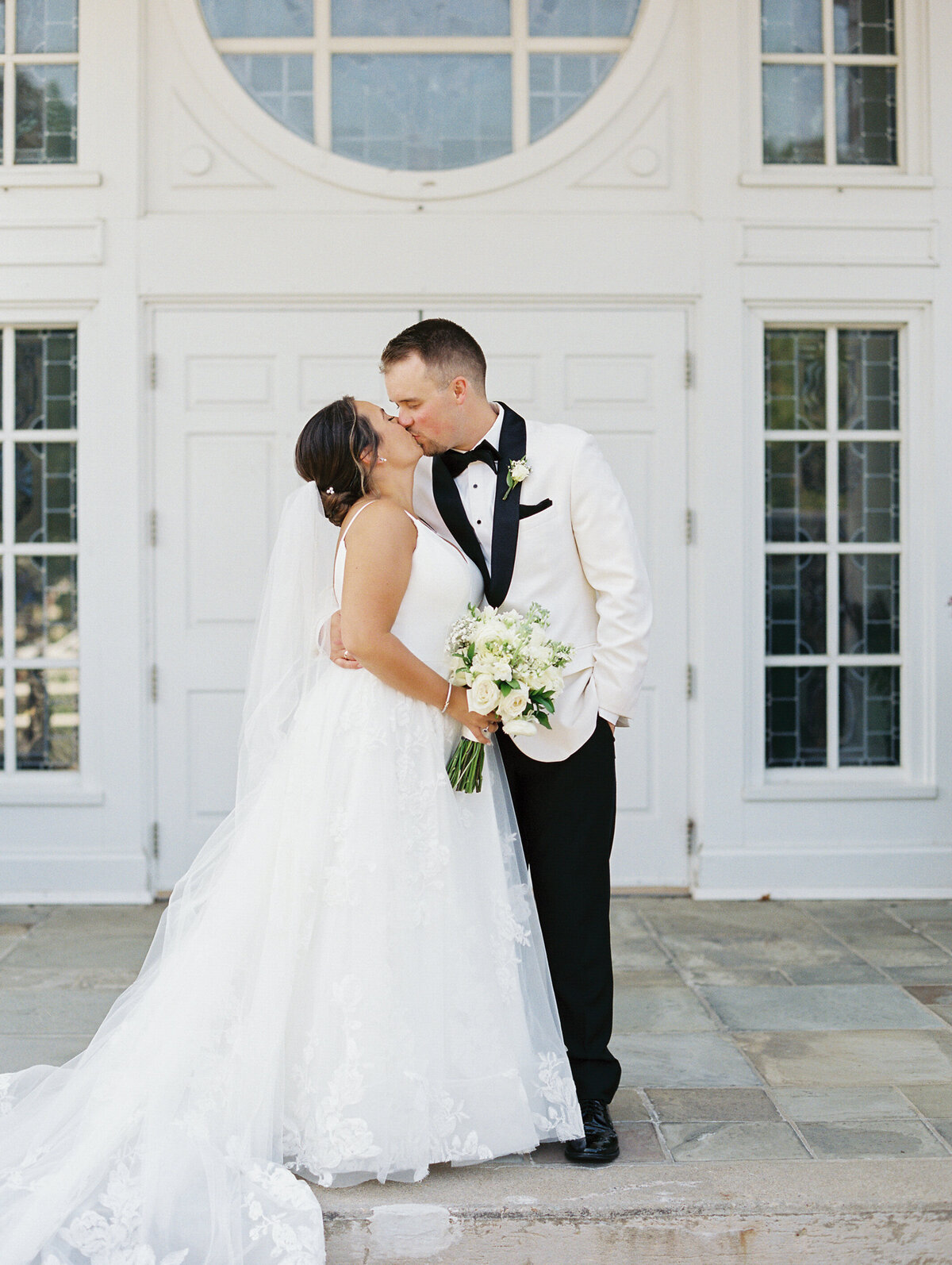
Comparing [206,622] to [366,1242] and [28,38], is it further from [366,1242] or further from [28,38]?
[366,1242]

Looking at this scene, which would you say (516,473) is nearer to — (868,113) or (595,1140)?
(595,1140)

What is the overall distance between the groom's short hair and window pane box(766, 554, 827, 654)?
2783mm

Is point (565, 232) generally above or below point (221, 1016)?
above

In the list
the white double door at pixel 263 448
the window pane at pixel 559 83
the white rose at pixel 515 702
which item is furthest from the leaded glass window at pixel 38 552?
the white rose at pixel 515 702

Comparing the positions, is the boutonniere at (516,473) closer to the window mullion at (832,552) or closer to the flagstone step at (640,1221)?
the flagstone step at (640,1221)

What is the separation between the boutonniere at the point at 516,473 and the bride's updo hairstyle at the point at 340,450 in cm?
32

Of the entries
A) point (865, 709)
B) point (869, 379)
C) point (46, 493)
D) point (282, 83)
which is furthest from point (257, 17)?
point (865, 709)

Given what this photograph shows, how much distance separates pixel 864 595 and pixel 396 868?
10.9 feet

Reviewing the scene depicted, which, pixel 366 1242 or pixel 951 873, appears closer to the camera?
pixel 366 1242

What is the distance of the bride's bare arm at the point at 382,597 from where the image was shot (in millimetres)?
2730

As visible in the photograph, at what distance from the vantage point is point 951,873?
523 cm

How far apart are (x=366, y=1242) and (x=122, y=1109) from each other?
1.99ft

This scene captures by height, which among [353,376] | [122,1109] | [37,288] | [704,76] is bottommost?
[122,1109]

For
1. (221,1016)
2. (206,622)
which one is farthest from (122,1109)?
(206,622)
